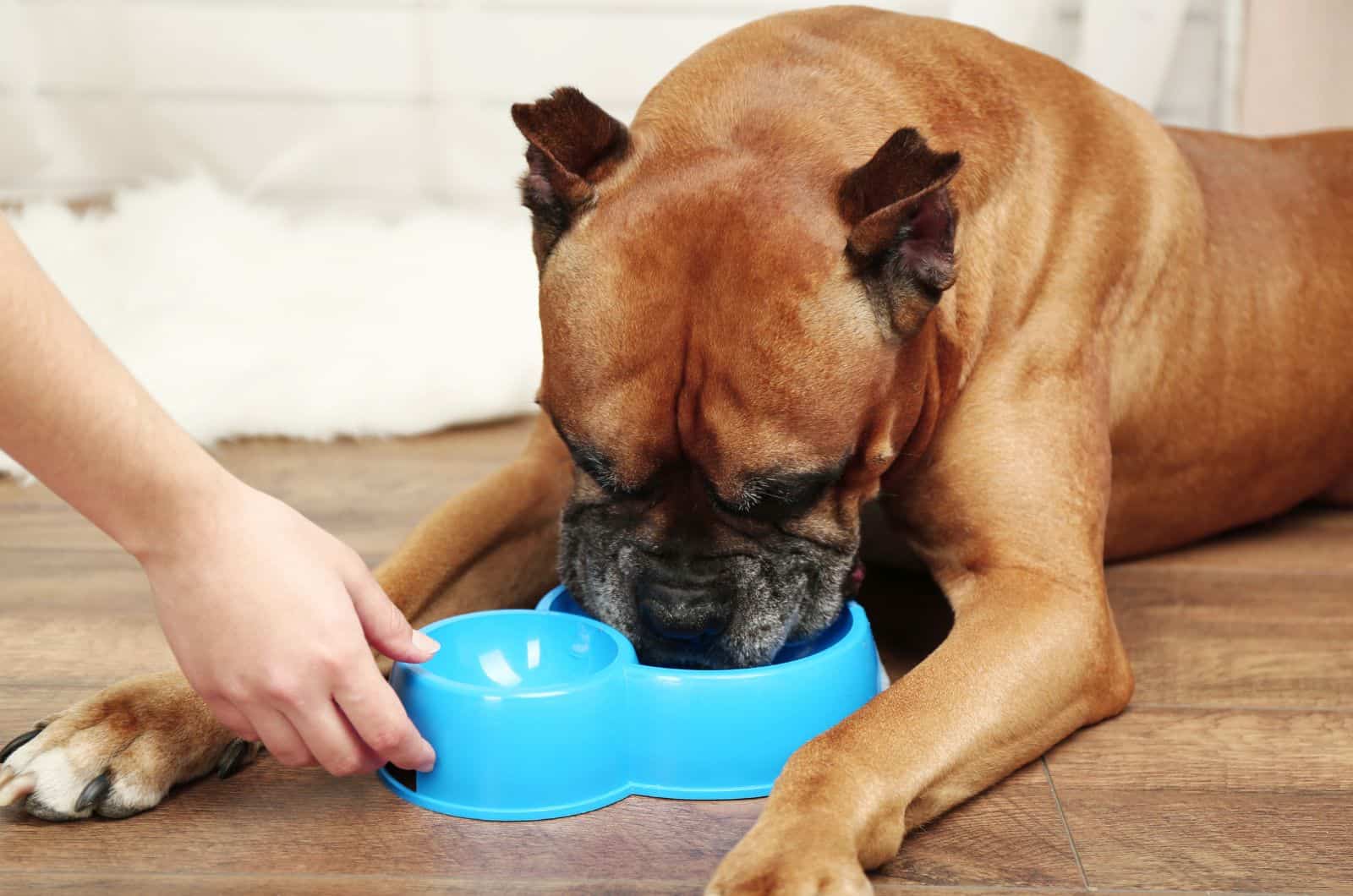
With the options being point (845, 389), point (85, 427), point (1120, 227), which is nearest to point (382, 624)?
point (85, 427)

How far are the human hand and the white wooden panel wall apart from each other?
415 centimetres

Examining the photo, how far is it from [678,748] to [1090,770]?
1.83ft

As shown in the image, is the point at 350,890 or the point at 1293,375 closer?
the point at 350,890

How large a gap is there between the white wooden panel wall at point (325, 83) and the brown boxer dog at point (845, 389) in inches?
125

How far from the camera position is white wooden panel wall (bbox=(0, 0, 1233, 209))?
212 inches

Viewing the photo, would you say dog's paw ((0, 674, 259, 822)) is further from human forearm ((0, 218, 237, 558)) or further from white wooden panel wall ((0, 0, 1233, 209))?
white wooden panel wall ((0, 0, 1233, 209))

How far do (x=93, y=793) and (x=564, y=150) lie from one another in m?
0.99

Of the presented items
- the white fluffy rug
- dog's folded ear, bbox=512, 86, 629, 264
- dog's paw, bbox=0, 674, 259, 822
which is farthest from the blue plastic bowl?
the white fluffy rug

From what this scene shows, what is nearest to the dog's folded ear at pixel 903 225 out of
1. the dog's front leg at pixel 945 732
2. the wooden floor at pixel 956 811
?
the dog's front leg at pixel 945 732

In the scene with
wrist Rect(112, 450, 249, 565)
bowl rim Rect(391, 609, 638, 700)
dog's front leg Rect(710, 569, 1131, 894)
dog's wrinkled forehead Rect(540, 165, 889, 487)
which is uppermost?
wrist Rect(112, 450, 249, 565)

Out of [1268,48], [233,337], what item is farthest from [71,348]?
[1268,48]

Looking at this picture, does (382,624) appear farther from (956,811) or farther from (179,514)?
(956,811)

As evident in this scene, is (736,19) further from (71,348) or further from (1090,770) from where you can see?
(71,348)

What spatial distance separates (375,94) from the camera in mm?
5520
